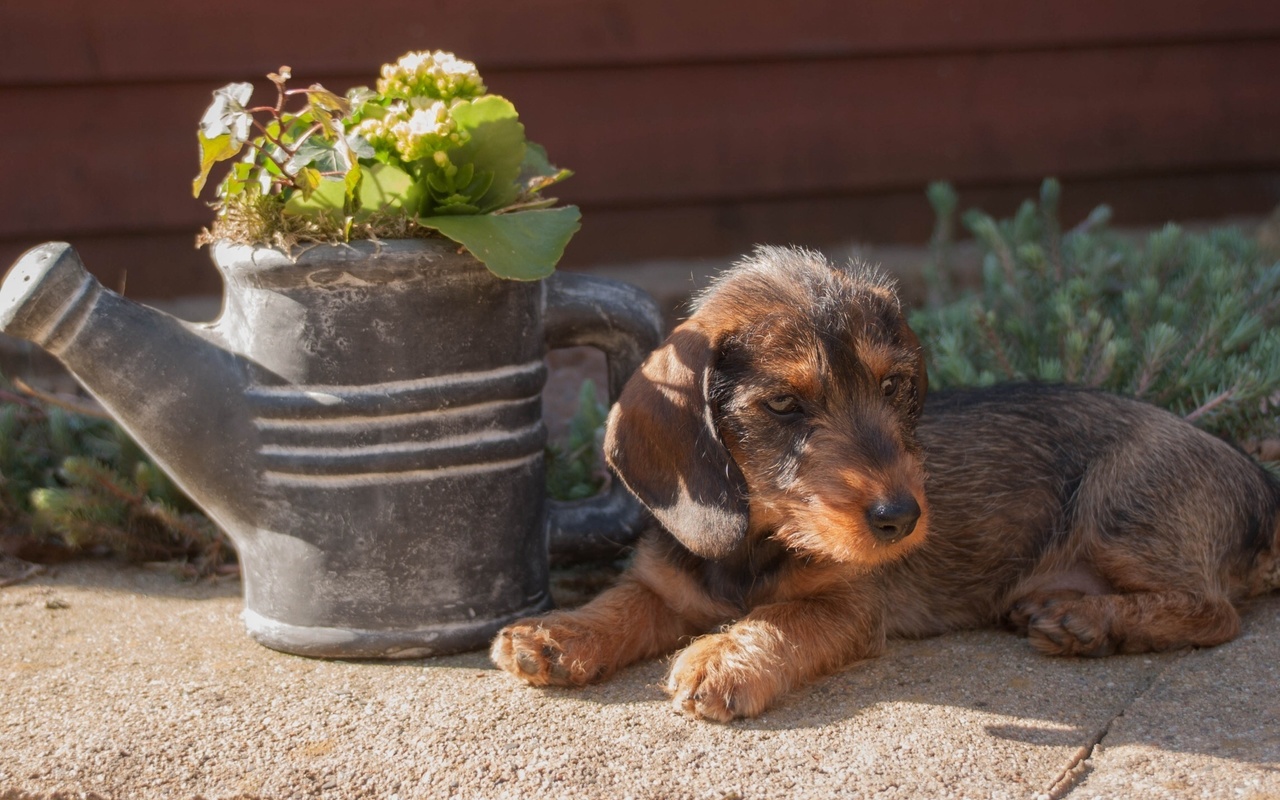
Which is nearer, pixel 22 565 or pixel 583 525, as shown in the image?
pixel 583 525

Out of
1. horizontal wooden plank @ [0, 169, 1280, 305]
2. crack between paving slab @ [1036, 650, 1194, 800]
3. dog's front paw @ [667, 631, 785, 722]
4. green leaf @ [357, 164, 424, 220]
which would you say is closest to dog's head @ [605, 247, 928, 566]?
dog's front paw @ [667, 631, 785, 722]

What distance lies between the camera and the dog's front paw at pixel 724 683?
290 centimetres

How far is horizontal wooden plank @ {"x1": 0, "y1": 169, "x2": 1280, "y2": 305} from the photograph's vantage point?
5.84 metres

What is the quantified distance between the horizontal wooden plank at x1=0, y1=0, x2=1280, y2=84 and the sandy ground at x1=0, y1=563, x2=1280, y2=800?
304 cm

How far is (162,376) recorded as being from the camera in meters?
3.25

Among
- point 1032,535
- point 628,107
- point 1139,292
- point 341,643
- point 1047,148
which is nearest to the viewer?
point 341,643

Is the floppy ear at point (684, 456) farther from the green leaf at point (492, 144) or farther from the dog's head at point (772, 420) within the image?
the green leaf at point (492, 144)

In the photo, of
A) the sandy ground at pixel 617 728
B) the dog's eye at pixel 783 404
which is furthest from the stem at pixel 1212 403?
the dog's eye at pixel 783 404

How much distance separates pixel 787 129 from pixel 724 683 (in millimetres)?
3948

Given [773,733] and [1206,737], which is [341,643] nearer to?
[773,733]

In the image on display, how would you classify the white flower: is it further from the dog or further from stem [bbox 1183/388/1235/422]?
stem [bbox 1183/388/1235/422]

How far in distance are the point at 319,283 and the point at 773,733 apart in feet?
5.13

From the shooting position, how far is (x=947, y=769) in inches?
104

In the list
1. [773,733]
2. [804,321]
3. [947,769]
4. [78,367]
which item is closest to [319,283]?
[78,367]
